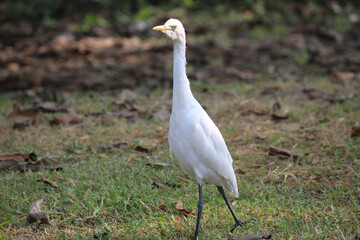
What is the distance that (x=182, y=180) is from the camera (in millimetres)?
3758

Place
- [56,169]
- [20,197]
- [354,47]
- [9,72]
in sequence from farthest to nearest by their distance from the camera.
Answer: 1. [354,47]
2. [9,72]
3. [56,169]
4. [20,197]

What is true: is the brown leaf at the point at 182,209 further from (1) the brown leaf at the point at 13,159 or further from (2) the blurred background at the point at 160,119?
(1) the brown leaf at the point at 13,159

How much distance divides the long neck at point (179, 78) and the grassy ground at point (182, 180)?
2.95ft

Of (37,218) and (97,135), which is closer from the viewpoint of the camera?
(37,218)

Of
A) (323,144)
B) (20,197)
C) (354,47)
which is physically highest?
(354,47)

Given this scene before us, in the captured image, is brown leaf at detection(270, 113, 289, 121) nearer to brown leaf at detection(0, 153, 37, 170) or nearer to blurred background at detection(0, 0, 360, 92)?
blurred background at detection(0, 0, 360, 92)

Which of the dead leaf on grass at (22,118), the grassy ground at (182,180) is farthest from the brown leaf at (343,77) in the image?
the dead leaf on grass at (22,118)

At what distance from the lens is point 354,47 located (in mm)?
7453

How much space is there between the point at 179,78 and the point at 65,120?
234 centimetres

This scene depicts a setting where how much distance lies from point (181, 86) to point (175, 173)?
1154 millimetres

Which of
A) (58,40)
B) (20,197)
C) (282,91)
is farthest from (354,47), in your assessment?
(20,197)

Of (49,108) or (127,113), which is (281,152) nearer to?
(127,113)

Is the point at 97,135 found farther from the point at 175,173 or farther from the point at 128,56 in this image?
the point at 128,56

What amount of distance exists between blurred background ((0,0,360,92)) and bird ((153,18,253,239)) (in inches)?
135
